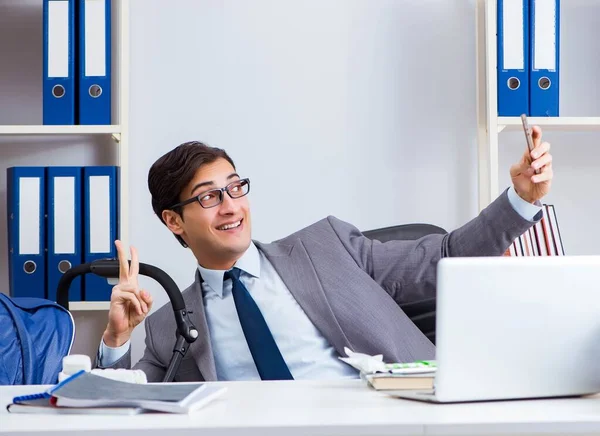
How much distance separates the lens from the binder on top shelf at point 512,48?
268 cm

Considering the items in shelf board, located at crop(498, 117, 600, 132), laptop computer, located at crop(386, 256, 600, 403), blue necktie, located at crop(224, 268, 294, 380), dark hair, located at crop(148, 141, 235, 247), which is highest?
shelf board, located at crop(498, 117, 600, 132)

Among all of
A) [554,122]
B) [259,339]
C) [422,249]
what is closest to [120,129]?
[259,339]

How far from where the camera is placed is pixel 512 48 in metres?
2.69

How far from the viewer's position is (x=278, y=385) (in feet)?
4.60

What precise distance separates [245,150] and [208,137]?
14 cm

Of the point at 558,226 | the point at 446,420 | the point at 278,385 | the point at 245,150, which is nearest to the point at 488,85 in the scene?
the point at 558,226

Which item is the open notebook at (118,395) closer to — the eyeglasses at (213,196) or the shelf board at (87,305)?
the eyeglasses at (213,196)

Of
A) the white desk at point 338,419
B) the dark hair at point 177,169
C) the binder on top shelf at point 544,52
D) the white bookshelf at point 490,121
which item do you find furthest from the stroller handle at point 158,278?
the binder on top shelf at point 544,52

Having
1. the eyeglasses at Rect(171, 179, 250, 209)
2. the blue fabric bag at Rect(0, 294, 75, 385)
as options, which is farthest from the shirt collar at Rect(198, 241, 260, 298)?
the blue fabric bag at Rect(0, 294, 75, 385)

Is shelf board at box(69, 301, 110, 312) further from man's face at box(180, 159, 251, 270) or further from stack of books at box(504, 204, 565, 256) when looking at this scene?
stack of books at box(504, 204, 565, 256)

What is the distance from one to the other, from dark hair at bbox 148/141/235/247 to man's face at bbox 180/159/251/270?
16mm

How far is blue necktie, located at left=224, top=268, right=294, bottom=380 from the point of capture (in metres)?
2.03

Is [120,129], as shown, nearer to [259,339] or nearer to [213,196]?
[213,196]

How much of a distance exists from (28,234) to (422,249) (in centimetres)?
130
